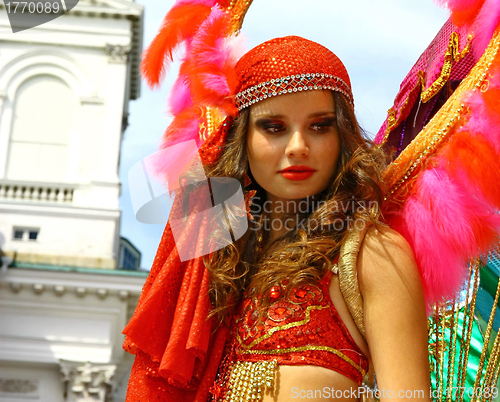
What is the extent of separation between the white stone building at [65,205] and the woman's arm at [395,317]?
1107 cm

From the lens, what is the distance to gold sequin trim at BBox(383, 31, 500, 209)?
5.97 ft

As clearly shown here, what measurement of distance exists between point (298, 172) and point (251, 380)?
0.63m

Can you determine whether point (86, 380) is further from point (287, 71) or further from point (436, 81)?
point (287, 71)

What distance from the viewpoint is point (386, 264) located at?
1706 millimetres

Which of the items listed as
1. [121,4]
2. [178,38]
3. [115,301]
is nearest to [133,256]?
[115,301]

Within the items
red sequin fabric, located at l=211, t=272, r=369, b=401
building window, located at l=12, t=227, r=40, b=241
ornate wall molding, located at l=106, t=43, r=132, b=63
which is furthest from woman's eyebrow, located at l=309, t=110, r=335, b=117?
ornate wall molding, located at l=106, t=43, r=132, b=63

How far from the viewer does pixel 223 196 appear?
2137 mm

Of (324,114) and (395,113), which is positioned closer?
(324,114)

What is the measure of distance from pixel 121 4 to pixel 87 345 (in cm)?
859

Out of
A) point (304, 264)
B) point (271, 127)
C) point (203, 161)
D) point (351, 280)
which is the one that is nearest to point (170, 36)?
point (203, 161)

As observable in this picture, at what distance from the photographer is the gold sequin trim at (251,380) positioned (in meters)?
1.75

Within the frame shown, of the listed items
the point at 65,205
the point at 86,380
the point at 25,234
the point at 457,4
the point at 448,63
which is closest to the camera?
the point at 457,4

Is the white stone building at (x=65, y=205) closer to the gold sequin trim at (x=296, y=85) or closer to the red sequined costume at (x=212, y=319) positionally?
the red sequined costume at (x=212, y=319)

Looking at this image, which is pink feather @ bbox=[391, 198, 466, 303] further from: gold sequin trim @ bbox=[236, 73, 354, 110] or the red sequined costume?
gold sequin trim @ bbox=[236, 73, 354, 110]
